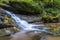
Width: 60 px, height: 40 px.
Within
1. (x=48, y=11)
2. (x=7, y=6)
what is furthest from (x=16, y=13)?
(x=48, y=11)

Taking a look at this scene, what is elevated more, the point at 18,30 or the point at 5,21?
the point at 5,21

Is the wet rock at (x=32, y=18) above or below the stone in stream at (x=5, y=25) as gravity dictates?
below

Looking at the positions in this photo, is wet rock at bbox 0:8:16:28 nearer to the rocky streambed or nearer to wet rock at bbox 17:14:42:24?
the rocky streambed

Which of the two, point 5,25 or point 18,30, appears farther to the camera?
point 5,25

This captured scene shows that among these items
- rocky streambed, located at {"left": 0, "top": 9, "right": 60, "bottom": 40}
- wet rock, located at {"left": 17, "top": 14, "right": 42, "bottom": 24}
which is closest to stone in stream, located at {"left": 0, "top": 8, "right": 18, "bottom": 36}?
rocky streambed, located at {"left": 0, "top": 9, "right": 60, "bottom": 40}

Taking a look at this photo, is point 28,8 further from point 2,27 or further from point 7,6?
point 2,27

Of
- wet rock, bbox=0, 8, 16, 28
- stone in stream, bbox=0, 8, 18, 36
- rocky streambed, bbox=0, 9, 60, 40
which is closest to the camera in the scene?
rocky streambed, bbox=0, 9, 60, 40

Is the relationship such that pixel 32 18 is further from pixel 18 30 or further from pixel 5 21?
pixel 18 30

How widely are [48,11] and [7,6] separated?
4450mm

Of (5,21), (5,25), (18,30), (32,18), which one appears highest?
(5,21)

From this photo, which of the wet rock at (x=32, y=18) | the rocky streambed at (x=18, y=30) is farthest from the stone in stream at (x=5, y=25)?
the wet rock at (x=32, y=18)

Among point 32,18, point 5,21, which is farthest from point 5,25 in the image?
point 32,18

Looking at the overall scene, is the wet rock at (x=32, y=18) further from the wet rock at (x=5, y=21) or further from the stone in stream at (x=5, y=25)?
the stone in stream at (x=5, y=25)

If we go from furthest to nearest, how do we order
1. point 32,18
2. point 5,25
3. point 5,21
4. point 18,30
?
1. point 32,18
2. point 5,21
3. point 5,25
4. point 18,30
